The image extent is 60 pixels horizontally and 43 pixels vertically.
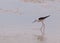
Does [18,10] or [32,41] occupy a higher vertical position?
[18,10]

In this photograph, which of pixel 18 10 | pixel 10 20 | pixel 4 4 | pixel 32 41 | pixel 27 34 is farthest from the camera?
pixel 4 4

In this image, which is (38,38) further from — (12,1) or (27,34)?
(12,1)

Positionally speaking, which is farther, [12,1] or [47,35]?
[12,1]

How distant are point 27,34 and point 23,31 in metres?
0.07

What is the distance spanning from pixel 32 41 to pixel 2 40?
0.84ft

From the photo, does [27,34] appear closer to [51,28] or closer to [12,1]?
[51,28]

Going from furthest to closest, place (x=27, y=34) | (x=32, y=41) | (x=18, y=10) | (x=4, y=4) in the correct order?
(x=4, y=4) < (x=18, y=10) < (x=27, y=34) < (x=32, y=41)

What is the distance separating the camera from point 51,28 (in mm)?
1718

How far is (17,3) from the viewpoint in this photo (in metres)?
2.23

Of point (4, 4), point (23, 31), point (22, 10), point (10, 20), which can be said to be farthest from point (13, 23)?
point (4, 4)

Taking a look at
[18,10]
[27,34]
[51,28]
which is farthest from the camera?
[18,10]

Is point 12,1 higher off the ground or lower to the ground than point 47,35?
higher

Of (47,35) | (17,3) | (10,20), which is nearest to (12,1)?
(17,3)

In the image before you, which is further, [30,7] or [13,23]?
[30,7]
